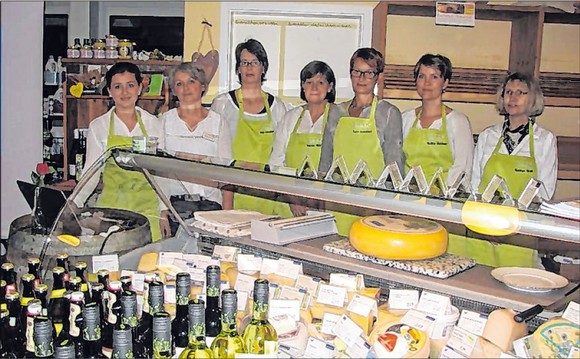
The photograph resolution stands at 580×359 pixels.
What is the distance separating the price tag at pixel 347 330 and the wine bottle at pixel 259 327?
15 centimetres

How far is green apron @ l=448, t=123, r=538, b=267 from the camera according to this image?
2605mm

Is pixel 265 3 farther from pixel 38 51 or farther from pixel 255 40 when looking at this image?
pixel 38 51

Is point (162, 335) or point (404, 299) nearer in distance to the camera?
point (162, 335)

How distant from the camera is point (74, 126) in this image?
4246 millimetres

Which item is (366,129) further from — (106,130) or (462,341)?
(462,341)

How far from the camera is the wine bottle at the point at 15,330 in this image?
179 centimetres

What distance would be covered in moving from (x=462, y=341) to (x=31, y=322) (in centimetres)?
105

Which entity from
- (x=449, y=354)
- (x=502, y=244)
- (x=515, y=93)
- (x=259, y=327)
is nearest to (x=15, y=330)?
(x=259, y=327)

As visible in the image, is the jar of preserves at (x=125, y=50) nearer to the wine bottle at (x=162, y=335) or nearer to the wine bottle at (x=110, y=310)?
the wine bottle at (x=110, y=310)

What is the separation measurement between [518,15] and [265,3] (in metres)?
1.59

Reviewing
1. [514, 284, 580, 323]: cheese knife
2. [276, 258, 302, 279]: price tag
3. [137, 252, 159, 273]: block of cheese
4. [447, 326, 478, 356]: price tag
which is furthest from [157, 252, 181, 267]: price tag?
[514, 284, 580, 323]: cheese knife

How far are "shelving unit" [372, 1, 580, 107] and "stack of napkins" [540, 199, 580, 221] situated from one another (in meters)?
2.73

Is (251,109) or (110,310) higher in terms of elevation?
(251,109)

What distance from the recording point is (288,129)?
163 inches
